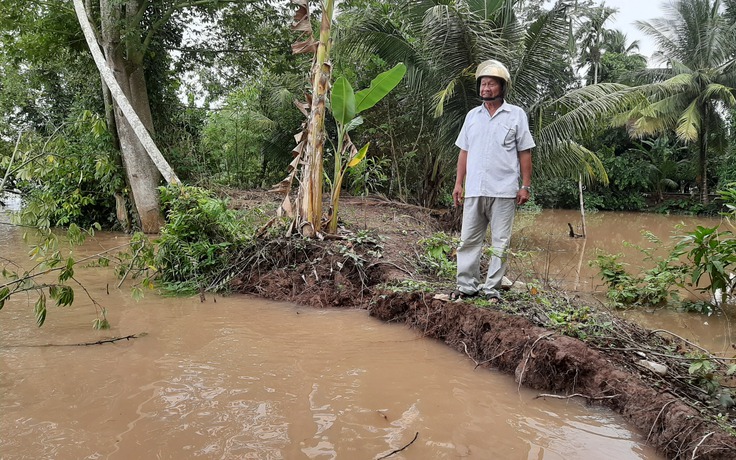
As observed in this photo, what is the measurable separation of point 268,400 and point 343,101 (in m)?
3.72

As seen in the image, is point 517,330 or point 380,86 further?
point 380,86

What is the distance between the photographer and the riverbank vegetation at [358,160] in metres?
3.13

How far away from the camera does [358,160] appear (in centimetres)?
565

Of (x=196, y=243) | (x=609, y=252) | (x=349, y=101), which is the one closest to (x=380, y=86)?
(x=349, y=101)

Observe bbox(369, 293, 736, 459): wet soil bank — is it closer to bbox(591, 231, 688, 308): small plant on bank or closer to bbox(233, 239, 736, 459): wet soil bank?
bbox(233, 239, 736, 459): wet soil bank

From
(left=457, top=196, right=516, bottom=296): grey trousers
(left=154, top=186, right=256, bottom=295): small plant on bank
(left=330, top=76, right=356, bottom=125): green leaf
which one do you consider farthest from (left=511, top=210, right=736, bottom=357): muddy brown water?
(left=154, top=186, right=256, bottom=295): small plant on bank

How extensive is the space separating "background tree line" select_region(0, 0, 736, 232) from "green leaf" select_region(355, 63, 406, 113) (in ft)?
6.19

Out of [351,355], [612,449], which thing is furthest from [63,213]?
[612,449]

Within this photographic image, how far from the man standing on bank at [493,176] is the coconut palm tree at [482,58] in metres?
4.29

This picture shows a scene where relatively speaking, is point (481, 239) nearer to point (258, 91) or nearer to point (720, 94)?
point (258, 91)

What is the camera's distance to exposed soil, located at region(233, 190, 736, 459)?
224 centimetres

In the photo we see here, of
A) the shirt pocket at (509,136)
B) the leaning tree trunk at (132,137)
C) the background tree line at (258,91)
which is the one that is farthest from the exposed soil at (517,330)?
the leaning tree trunk at (132,137)

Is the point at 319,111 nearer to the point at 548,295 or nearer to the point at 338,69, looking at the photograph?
the point at 548,295

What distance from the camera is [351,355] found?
3.32m
